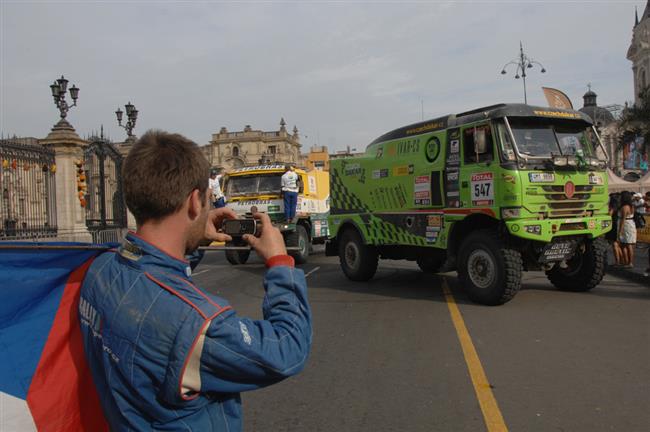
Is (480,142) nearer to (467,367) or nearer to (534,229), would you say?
(534,229)

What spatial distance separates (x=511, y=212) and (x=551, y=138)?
66.0 inches

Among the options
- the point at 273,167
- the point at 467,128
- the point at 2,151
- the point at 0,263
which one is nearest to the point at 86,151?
the point at 2,151

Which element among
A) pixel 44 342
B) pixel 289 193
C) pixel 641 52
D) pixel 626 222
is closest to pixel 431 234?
pixel 626 222

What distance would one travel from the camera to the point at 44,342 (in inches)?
85.7

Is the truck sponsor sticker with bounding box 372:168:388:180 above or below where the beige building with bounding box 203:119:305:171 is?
below

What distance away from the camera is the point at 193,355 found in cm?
148

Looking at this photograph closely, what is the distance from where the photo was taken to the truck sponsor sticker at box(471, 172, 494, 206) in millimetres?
8031

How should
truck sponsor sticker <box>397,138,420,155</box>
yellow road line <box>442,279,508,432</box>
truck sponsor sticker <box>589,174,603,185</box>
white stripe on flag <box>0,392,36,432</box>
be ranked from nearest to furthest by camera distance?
1. white stripe on flag <box>0,392,36,432</box>
2. yellow road line <box>442,279,508,432</box>
3. truck sponsor sticker <box>589,174,603,185</box>
4. truck sponsor sticker <box>397,138,420,155</box>

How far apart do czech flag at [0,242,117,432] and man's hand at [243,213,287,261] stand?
2.57 feet

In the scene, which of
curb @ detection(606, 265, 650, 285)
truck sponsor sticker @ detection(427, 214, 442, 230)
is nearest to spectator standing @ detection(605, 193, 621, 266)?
curb @ detection(606, 265, 650, 285)

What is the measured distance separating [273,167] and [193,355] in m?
14.4

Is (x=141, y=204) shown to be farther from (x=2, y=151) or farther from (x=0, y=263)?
(x=2, y=151)

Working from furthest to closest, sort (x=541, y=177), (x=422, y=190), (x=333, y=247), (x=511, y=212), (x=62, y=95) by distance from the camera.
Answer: (x=62, y=95), (x=333, y=247), (x=422, y=190), (x=541, y=177), (x=511, y=212)

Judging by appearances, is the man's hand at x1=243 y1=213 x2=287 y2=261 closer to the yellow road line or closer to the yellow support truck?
the yellow road line
